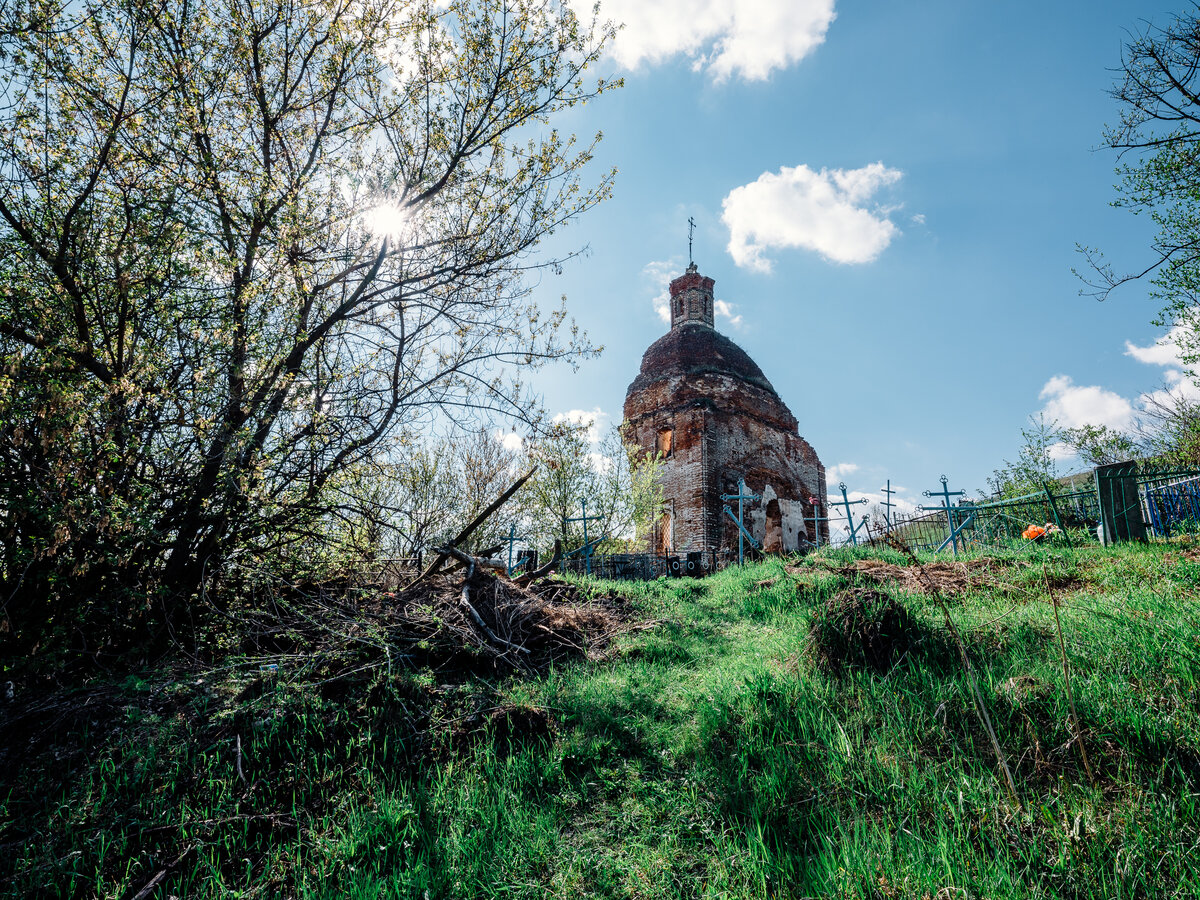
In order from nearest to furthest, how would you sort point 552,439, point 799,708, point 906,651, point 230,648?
point 799,708
point 906,651
point 230,648
point 552,439

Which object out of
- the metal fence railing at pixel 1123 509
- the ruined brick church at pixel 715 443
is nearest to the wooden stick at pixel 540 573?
the metal fence railing at pixel 1123 509

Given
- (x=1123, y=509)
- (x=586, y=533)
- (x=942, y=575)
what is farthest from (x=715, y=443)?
(x=942, y=575)

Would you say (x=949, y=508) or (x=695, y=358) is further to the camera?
(x=695, y=358)

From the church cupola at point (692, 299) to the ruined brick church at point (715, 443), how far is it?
142 mm

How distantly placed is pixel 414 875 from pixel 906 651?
11.3 ft

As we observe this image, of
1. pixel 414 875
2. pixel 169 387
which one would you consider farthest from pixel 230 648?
pixel 414 875

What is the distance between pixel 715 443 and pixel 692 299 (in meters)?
9.27

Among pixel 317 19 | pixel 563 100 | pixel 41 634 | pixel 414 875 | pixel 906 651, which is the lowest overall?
pixel 414 875

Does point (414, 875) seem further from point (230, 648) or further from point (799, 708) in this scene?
point (230, 648)

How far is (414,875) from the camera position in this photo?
2271 mm

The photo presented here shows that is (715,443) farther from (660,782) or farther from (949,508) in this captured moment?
(660,782)

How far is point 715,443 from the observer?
65.6 feet

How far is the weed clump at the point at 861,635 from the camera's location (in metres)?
3.76

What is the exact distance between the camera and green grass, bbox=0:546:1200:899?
209 centimetres
